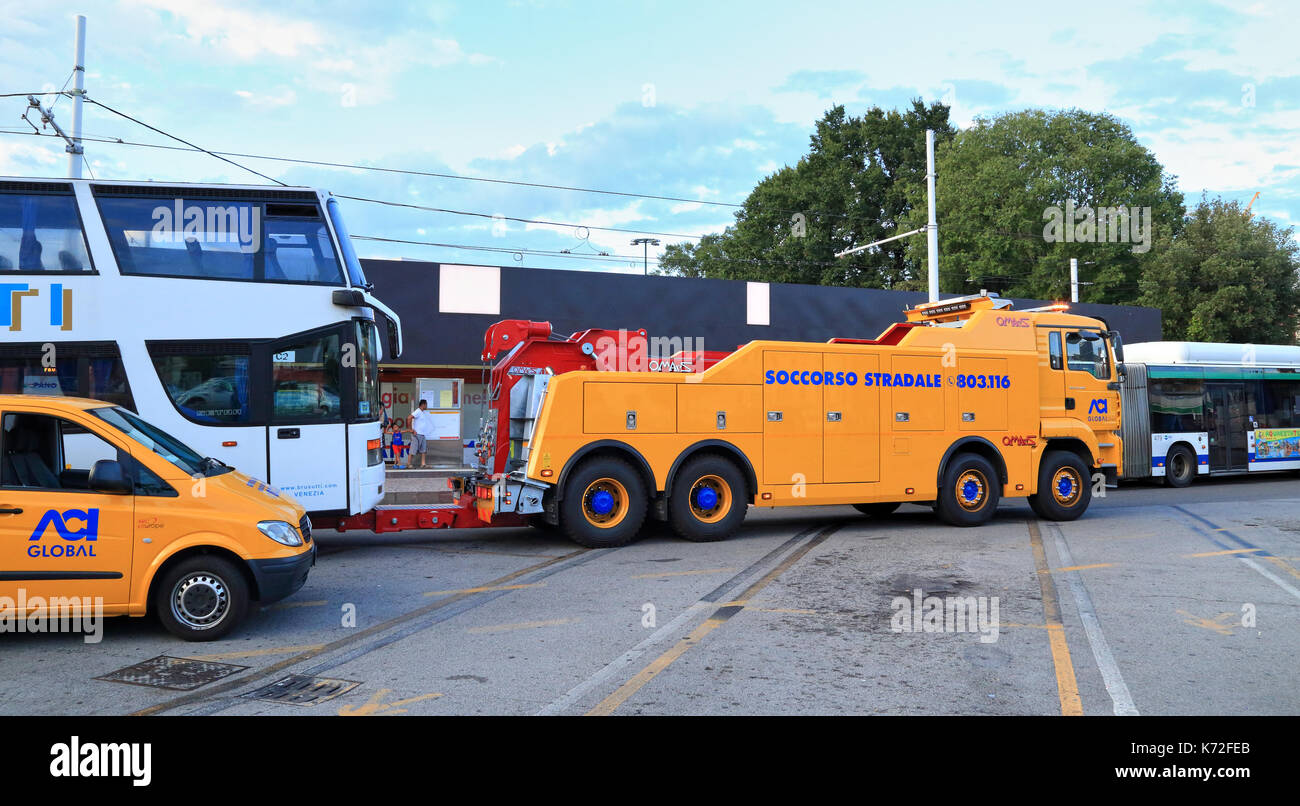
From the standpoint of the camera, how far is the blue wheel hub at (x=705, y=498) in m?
11.5

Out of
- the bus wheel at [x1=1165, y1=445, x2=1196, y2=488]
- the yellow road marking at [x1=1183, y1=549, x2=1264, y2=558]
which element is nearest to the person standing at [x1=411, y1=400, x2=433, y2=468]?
the yellow road marking at [x1=1183, y1=549, x2=1264, y2=558]

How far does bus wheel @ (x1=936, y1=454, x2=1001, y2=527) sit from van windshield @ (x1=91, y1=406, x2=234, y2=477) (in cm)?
960

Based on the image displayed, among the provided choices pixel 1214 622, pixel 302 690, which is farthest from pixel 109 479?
pixel 1214 622

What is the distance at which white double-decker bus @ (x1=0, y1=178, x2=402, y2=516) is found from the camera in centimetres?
902

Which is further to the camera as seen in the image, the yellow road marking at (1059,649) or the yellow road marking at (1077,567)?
the yellow road marking at (1077,567)

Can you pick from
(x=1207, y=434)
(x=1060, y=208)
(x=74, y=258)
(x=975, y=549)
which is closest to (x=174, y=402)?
(x=74, y=258)

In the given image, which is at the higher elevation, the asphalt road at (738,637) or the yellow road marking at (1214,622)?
the asphalt road at (738,637)

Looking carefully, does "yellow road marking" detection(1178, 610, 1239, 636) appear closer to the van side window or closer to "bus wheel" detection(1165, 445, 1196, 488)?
the van side window

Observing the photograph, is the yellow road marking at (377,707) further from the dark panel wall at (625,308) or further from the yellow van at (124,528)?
the dark panel wall at (625,308)

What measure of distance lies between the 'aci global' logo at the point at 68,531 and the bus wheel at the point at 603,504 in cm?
546

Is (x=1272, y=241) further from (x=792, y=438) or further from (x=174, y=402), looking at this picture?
(x=174, y=402)

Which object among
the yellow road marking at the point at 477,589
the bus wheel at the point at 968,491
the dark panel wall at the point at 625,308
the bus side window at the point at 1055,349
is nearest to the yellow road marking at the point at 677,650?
the yellow road marking at the point at 477,589

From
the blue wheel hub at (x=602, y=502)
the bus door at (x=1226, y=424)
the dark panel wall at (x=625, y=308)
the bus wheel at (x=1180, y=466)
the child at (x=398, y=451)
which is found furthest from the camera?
the child at (x=398, y=451)

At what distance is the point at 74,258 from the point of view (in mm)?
9117
